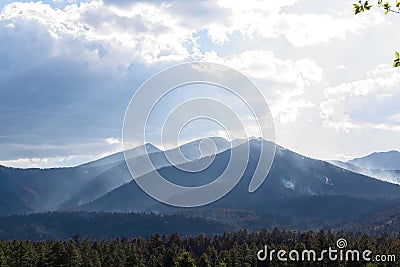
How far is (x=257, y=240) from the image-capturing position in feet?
599

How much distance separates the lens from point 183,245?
17950 cm

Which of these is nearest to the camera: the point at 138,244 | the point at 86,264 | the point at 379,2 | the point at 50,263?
the point at 379,2

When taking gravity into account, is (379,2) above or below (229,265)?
above

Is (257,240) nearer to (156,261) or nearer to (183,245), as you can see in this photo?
(183,245)

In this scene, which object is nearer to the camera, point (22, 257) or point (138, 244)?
point (22, 257)

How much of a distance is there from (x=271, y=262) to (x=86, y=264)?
37802 mm

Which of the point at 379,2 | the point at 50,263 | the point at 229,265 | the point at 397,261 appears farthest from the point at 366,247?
the point at 379,2

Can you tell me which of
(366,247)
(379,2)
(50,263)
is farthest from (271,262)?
(379,2)

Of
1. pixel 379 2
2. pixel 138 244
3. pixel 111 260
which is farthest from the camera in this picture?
pixel 138 244

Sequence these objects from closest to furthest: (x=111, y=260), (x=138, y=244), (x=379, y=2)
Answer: (x=379, y=2)
(x=111, y=260)
(x=138, y=244)

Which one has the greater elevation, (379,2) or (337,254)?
(379,2)

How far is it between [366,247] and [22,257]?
71353 millimetres

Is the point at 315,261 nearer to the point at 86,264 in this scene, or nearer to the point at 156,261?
the point at 156,261

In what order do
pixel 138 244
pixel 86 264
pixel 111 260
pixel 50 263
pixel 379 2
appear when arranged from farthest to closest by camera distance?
pixel 138 244, pixel 111 260, pixel 86 264, pixel 50 263, pixel 379 2
